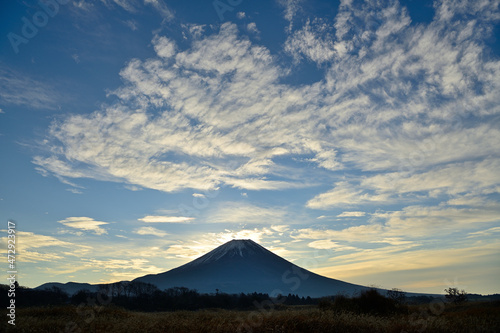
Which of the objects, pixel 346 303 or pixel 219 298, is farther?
pixel 219 298

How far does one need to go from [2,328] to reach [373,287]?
82.8 ft

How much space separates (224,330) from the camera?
552 inches

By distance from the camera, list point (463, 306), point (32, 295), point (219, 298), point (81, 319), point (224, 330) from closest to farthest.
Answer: point (224, 330) < point (81, 319) < point (463, 306) < point (32, 295) < point (219, 298)

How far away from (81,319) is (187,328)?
8.70m

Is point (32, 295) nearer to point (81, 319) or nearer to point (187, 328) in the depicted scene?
point (81, 319)

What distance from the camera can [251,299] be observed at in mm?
83938

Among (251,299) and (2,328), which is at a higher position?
(2,328)

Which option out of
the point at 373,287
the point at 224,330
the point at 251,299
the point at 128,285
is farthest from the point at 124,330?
the point at 128,285

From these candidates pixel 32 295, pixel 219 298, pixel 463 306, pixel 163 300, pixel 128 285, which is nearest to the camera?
pixel 463 306

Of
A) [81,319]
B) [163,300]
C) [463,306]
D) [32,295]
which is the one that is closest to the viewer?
[81,319]

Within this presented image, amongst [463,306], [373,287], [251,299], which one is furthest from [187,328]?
[251,299]

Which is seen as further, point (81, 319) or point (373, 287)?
point (373, 287)

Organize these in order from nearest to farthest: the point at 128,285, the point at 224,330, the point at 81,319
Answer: the point at 224,330
the point at 81,319
the point at 128,285

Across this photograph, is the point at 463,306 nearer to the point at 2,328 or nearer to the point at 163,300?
the point at 2,328
